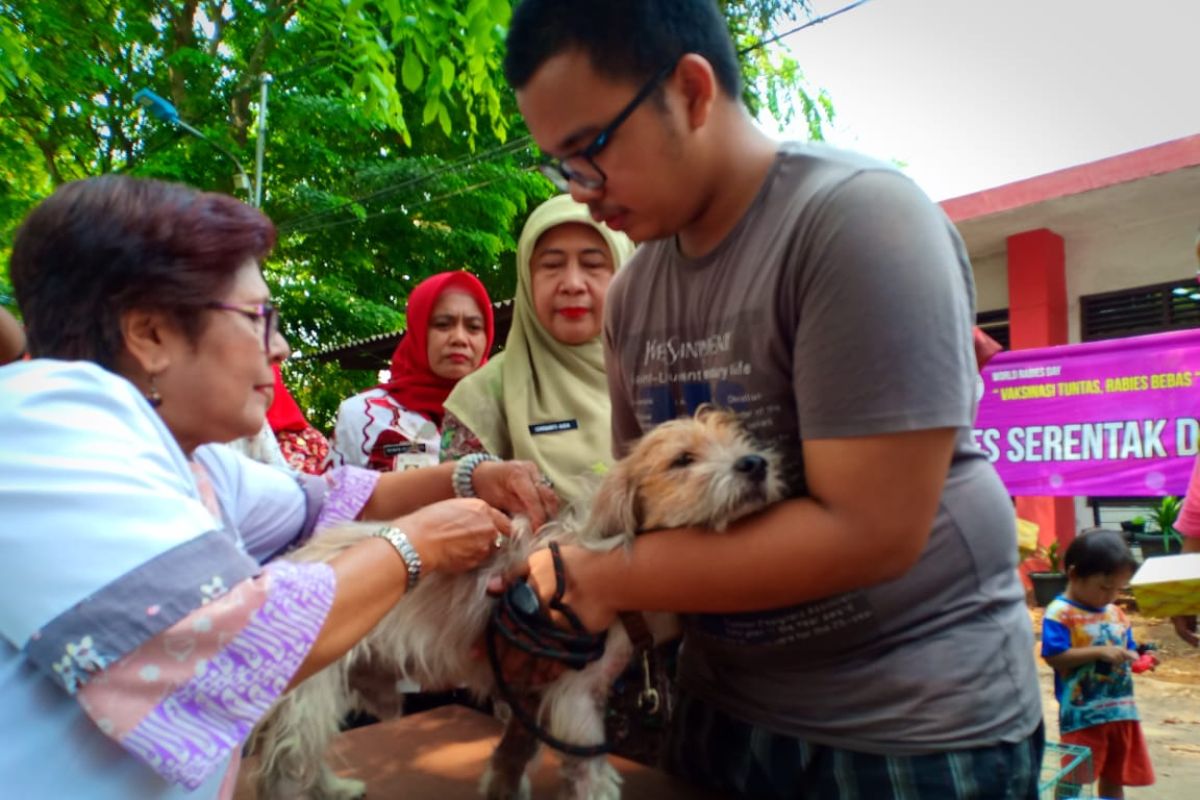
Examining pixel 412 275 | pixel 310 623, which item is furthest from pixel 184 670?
pixel 412 275

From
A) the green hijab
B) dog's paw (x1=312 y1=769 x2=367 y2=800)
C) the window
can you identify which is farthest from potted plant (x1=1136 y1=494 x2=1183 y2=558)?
dog's paw (x1=312 y1=769 x2=367 y2=800)

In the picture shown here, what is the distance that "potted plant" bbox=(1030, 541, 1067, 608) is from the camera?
1023 cm

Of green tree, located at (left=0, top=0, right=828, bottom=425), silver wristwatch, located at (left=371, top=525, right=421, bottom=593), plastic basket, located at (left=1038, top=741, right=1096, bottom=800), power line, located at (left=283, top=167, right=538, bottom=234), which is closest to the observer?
silver wristwatch, located at (left=371, top=525, right=421, bottom=593)

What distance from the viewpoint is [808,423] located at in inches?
57.5

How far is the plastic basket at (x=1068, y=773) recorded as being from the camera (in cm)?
293

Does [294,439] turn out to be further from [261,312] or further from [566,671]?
[261,312]

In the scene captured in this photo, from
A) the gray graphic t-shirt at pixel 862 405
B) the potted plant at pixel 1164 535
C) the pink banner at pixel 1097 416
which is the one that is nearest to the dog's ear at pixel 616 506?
the gray graphic t-shirt at pixel 862 405

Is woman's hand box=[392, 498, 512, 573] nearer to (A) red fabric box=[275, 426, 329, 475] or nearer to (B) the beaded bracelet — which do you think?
(B) the beaded bracelet

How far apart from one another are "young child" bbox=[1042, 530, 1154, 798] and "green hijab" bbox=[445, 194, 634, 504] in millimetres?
3578

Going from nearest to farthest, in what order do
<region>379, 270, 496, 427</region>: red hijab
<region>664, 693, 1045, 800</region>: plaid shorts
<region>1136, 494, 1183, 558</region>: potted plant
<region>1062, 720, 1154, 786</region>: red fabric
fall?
<region>664, 693, 1045, 800</region>: plaid shorts < <region>379, 270, 496, 427</region>: red hijab < <region>1062, 720, 1154, 786</region>: red fabric < <region>1136, 494, 1183, 558</region>: potted plant

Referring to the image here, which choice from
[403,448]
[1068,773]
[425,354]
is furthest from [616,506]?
[425,354]

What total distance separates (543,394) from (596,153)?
63.6 inches

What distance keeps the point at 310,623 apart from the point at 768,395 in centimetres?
90

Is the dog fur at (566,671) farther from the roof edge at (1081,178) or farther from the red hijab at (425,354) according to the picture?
the roof edge at (1081,178)
